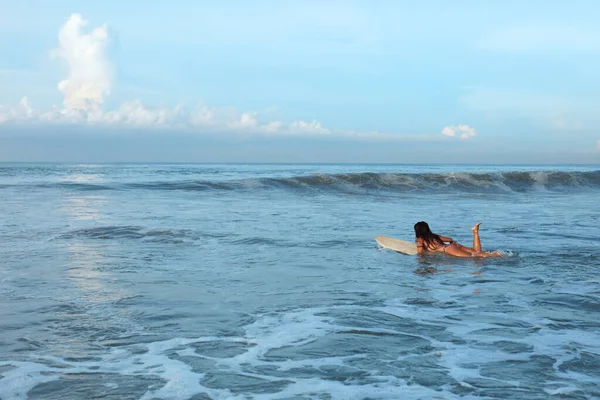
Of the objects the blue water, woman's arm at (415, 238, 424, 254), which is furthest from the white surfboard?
the blue water

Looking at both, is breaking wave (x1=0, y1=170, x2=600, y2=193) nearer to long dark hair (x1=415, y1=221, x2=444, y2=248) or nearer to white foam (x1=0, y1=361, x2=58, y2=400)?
long dark hair (x1=415, y1=221, x2=444, y2=248)

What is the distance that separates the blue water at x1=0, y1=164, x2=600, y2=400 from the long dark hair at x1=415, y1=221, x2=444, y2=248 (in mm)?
514

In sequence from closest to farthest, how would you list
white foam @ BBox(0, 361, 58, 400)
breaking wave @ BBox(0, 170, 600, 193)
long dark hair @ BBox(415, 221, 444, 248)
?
white foam @ BBox(0, 361, 58, 400)
long dark hair @ BBox(415, 221, 444, 248)
breaking wave @ BBox(0, 170, 600, 193)

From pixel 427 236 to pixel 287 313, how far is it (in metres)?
5.08

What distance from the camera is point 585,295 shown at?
770 centimetres

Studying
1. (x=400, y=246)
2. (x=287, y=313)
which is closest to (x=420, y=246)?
(x=400, y=246)

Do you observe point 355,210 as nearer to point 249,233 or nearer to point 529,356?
point 249,233

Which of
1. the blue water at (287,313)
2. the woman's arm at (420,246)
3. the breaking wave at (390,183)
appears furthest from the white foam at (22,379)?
the breaking wave at (390,183)

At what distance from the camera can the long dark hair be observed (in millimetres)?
11227

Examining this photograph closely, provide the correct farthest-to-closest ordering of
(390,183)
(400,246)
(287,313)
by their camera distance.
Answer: (390,183) → (400,246) → (287,313)

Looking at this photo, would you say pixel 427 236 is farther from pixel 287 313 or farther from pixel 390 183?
pixel 390 183

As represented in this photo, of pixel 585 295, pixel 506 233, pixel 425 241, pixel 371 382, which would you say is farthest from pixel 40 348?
pixel 506 233

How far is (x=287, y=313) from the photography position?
6.86 meters

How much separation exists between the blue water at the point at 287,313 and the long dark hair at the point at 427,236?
51 centimetres
